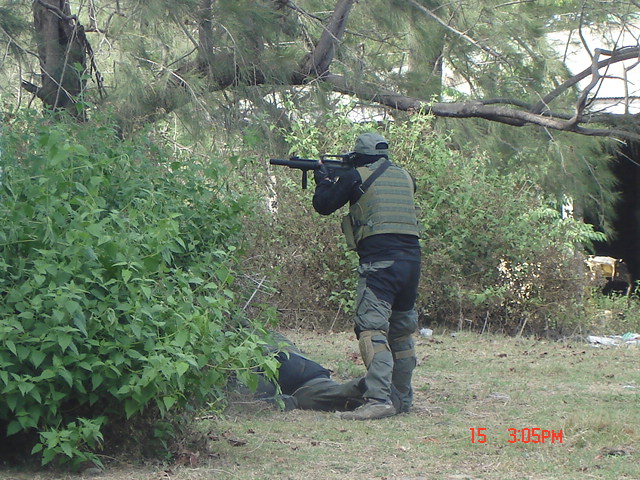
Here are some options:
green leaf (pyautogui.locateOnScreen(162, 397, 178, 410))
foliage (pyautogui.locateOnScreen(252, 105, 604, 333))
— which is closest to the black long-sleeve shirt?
green leaf (pyautogui.locateOnScreen(162, 397, 178, 410))

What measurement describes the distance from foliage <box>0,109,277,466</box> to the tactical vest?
1649mm

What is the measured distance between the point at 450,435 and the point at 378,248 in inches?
51.1

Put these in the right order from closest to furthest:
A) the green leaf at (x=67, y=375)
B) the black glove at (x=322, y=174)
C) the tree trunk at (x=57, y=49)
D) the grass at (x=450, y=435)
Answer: the green leaf at (x=67, y=375) < the grass at (x=450, y=435) < the black glove at (x=322, y=174) < the tree trunk at (x=57, y=49)

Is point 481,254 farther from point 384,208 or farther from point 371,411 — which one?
point 371,411

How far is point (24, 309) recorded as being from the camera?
12.7 ft

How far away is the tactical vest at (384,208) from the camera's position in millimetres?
5898

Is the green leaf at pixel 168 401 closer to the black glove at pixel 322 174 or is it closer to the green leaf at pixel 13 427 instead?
the green leaf at pixel 13 427

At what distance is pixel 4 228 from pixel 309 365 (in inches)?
110

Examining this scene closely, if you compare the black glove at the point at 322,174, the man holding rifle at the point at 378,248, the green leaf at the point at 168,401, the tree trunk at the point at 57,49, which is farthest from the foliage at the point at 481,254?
the green leaf at the point at 168,401

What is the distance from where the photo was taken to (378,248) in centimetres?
590

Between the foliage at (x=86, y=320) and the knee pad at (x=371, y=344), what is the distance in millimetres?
1516

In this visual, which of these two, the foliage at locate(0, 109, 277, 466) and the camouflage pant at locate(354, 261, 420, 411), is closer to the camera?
the foliage at locate(0, 109, 277, 466)

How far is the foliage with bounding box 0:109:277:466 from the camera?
→ 3.80m

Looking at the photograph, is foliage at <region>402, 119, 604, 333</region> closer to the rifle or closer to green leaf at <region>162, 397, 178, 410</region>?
the rifle
